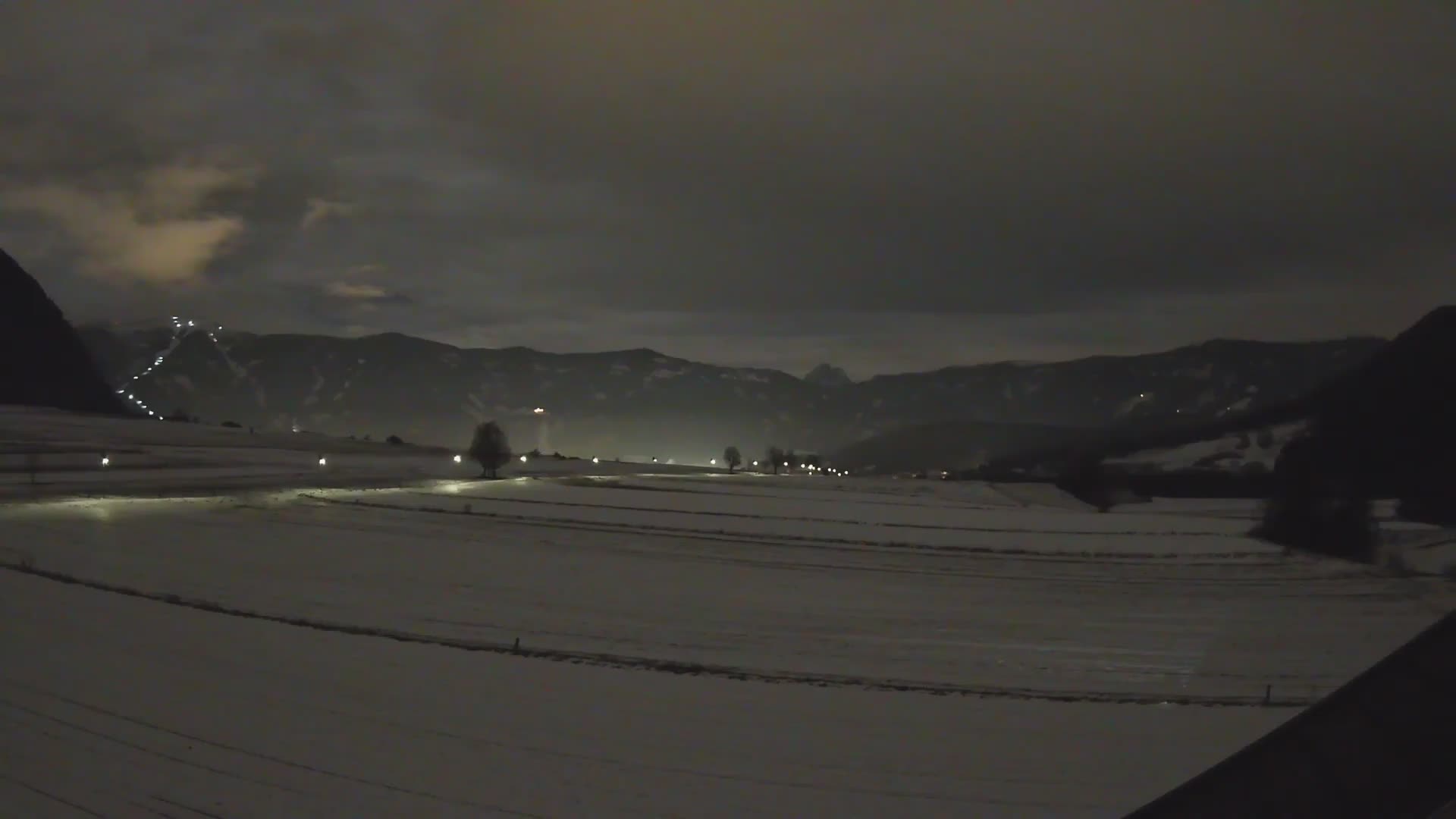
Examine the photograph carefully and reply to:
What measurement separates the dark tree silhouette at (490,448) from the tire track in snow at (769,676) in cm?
5978

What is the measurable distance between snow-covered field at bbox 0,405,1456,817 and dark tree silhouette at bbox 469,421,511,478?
131ft

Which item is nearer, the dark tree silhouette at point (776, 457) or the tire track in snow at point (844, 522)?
the tire track in snow at point (844, 522)

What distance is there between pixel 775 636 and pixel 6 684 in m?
13.4

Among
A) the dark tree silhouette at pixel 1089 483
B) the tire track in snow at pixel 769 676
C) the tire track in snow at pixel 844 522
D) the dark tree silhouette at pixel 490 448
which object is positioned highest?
the dark tree silhouette at pixel 490 448

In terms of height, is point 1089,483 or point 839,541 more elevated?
point 1089,483

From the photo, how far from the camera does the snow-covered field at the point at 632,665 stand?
10.7 metres

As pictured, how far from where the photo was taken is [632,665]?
16859mm

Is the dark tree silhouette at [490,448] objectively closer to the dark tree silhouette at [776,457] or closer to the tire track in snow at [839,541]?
the tire track in snow at [839,541]

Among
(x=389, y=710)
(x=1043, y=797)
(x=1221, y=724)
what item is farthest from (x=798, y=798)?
(x=1221, y=724)

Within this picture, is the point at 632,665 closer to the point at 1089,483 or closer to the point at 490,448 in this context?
the point at 1089,483

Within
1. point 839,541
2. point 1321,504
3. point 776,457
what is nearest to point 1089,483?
point 1321,504

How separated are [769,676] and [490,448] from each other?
66.9 metres

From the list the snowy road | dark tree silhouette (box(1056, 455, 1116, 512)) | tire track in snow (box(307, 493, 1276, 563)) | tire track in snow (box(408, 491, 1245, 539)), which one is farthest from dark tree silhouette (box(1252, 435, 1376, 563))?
the snowy road

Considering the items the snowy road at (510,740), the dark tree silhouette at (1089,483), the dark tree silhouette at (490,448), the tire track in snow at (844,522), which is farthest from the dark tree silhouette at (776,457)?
the snowy road at (510,740)
